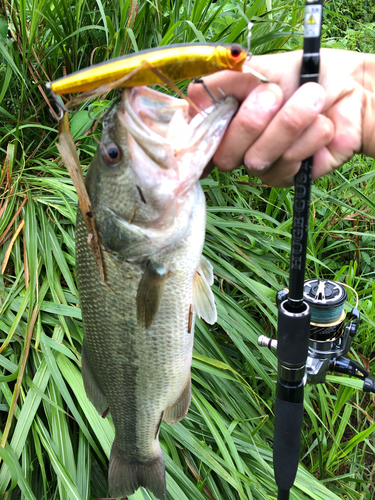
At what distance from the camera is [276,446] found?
4.96ft

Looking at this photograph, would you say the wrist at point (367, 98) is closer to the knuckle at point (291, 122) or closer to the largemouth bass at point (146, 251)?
the knuckle at point (291, 122)

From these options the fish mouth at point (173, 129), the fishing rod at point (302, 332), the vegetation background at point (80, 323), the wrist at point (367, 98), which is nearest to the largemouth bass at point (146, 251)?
the fish mouth at point (173, 129)

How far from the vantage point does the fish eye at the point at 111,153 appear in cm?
114

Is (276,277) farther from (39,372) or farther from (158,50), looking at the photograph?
(158,50)

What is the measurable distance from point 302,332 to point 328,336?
0.82m

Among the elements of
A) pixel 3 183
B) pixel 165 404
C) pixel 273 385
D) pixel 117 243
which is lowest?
pixel 273 385

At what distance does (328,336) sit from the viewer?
6.58 ft

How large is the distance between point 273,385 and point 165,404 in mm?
1052

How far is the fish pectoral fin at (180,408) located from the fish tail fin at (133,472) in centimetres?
18

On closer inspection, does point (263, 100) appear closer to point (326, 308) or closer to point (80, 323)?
point (326, 308)

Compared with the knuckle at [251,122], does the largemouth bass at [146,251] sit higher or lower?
lower

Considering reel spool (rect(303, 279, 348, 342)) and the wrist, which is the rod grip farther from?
Result: the wrist

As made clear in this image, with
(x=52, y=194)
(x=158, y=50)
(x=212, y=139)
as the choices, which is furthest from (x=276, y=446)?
(x=52, y=194)

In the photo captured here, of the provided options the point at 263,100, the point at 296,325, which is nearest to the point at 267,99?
the point at 263,100
